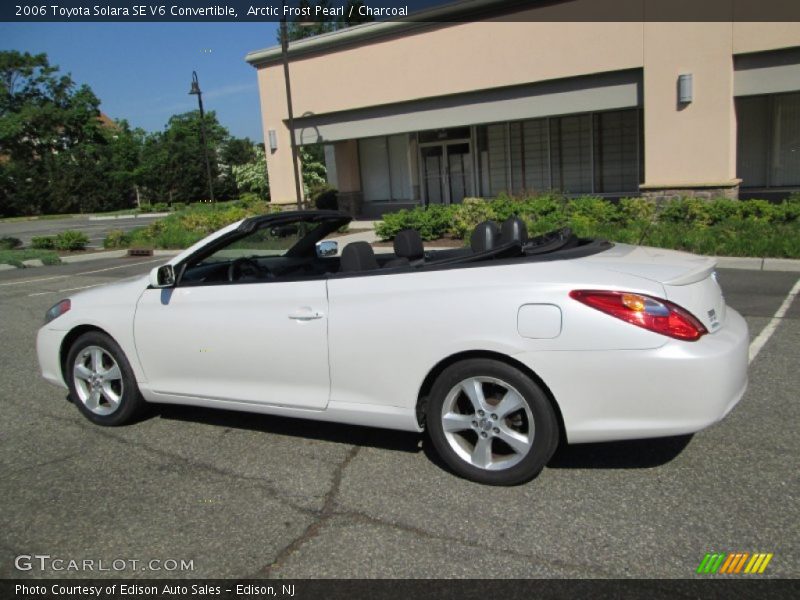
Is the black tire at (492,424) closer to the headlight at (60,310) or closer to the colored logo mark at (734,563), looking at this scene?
the colored logo mark at (734,563)

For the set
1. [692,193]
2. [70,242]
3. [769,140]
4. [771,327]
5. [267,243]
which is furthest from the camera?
[70,242]

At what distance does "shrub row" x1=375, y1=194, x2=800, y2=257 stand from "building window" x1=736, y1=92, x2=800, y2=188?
15.9 ft

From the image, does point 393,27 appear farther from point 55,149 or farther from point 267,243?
point 55,149

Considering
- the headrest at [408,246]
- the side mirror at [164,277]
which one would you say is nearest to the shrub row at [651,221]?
the headrest at [408,246]

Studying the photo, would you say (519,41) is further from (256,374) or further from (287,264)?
(256,374)

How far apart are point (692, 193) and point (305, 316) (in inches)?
520

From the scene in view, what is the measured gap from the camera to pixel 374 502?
3.59 m

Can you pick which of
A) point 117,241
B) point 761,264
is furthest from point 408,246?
point 117,241

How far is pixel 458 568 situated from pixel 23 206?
195ft

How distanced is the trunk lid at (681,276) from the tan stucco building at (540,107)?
12.1 metres

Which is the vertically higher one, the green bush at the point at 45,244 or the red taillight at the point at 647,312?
the red taillight at the point at 647,312

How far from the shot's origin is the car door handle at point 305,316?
13.2 ft

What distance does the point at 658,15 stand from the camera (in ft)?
48.6

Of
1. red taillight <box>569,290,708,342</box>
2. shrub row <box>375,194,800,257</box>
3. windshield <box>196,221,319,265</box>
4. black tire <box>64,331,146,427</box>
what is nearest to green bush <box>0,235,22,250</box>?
shrub row <box>375,194,800,257</box>
